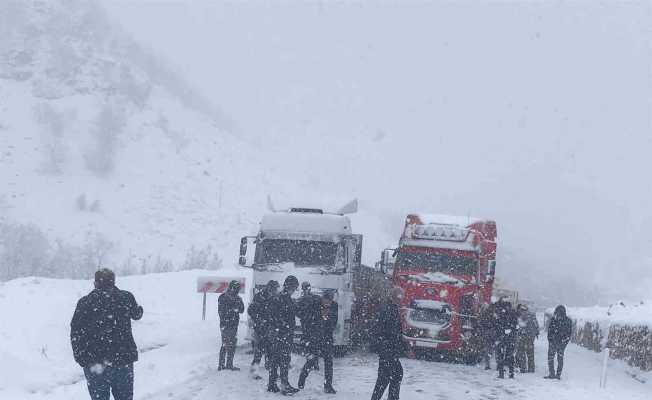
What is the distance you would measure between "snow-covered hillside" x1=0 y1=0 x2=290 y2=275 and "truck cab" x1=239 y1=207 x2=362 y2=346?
3317 cm

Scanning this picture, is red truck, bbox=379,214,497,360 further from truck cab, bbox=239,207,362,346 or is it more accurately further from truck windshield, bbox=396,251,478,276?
truck cab, bbox=239,207,362,346

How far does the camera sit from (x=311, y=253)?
17.0 metres

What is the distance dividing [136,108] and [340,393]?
70418 millimetres

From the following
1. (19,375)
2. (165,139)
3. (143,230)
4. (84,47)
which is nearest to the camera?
(19,375)

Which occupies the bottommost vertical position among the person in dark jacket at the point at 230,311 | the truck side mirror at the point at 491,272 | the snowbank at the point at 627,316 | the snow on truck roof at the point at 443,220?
the snowbank at the point at 627,316

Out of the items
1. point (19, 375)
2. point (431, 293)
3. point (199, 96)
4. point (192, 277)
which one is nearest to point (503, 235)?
point (199, 96)

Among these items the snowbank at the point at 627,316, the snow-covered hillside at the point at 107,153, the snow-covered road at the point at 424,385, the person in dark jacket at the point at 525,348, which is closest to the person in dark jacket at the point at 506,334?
the snow-covered road at the point at 424,385

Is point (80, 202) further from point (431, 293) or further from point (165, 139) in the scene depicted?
point (431, 293)

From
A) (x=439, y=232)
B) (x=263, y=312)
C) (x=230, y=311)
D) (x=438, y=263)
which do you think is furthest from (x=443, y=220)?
(x=263, y=312)

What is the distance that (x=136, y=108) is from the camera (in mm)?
77688

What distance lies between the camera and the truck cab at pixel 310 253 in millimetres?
16562

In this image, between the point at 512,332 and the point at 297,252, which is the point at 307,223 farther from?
the point at 512,332

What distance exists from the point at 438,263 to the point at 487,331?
2.23 meters

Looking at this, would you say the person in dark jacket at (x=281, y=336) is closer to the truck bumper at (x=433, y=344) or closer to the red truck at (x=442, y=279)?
the truck bumper at (x=433, y=344)
